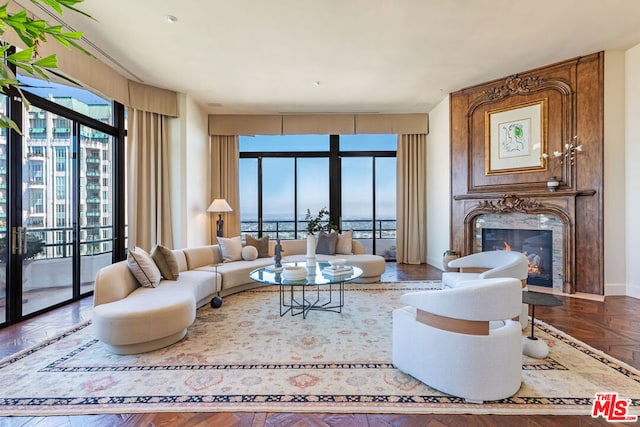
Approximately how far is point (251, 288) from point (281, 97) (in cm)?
335

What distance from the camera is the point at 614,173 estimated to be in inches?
157

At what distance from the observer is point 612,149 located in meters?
3.98

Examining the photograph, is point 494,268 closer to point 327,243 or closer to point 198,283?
point 327,243

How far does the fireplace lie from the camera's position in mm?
4465

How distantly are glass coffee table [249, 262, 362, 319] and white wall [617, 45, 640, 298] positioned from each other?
3.54 m

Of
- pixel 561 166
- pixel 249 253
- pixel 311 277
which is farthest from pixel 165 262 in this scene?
pixel 561 166

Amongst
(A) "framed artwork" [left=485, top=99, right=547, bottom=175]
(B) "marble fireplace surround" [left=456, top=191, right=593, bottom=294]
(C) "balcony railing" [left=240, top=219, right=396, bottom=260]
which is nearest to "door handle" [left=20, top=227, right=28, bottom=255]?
(C) "balcony railing" [left=240, top=219, right=396, bottom=260]

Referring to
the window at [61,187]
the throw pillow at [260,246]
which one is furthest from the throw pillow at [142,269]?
the throw pillow at [260,246]

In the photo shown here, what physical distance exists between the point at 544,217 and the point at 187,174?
5.69 metres

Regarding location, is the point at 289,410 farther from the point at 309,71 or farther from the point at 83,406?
the point at 309,71

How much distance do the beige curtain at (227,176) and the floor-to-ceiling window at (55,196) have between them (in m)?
1.94

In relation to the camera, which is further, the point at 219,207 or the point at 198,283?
the point at 219,207

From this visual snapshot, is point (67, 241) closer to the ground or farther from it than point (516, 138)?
closer to the ground

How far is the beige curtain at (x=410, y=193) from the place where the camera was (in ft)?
21.4
